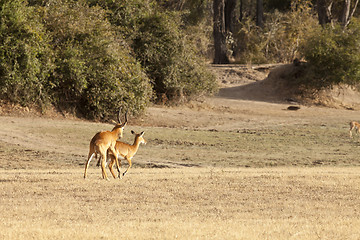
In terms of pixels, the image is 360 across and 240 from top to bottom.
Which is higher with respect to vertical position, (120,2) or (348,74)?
(120,2)

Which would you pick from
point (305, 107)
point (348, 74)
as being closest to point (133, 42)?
point (305, 107)

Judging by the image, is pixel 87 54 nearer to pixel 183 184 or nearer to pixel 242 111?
pixel 242 111

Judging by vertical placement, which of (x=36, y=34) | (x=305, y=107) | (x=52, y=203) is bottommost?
(x=305, y=107)

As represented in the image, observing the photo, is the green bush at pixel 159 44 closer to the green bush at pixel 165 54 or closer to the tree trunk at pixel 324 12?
the green bush at pixel 165 54

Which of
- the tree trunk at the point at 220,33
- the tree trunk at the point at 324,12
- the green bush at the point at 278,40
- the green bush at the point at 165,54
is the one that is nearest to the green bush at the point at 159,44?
the green bush at the point at 165,54

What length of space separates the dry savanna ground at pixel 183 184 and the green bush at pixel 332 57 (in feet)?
32.8

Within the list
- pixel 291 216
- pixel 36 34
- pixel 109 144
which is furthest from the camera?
pixel 36 34

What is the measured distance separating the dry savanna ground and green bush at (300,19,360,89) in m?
10.0

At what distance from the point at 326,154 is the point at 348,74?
17.3m

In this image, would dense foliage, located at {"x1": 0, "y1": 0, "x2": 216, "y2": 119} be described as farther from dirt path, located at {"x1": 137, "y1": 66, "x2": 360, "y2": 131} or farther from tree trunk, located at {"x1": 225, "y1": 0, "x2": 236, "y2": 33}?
tree trunk, located at {"x1": 225, "y1": 0, "x2": 236, "y2": 33}

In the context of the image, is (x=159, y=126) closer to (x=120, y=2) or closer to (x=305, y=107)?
(x=120, y=2)

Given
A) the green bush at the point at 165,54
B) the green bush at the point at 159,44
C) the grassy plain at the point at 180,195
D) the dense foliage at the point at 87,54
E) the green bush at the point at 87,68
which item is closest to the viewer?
the grassy plain at the point at 180,195

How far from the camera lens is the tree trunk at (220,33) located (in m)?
45.0

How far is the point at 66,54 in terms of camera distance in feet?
83.2
